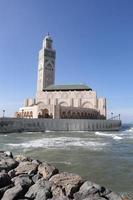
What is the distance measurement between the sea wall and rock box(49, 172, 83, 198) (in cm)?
5234

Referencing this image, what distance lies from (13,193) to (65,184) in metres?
2.45

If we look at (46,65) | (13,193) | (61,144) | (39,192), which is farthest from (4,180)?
(46,65)

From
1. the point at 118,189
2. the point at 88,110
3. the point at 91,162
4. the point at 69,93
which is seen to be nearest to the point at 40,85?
the point at 69,93

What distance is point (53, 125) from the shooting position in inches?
2825

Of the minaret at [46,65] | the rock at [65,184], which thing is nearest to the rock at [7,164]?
the rock at [65,184]

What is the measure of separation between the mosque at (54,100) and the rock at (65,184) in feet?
207

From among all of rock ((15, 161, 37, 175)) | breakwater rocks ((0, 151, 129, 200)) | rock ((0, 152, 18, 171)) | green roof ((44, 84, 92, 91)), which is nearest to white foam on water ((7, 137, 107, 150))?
rock ((0, 152, 18, 171))

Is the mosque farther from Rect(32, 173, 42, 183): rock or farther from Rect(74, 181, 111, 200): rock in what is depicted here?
Rect(74, 181, 111, 200): rock

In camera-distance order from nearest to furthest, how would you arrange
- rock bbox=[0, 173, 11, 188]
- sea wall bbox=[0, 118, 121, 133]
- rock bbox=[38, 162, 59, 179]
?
rock bbox=[0, 173, 11, 188], rock bbox=[38, 162, 59, 179], sea wall bbox=[0, 118, 121, 133]

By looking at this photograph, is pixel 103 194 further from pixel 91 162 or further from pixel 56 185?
pixel 91 162

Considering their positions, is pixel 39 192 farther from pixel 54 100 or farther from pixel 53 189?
pixel 54 100

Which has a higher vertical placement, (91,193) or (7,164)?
(7,164)

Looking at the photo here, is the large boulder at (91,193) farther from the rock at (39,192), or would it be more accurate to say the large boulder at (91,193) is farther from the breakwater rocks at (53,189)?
the rock at (39,192)

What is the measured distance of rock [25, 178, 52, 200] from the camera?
9863 millimetres
